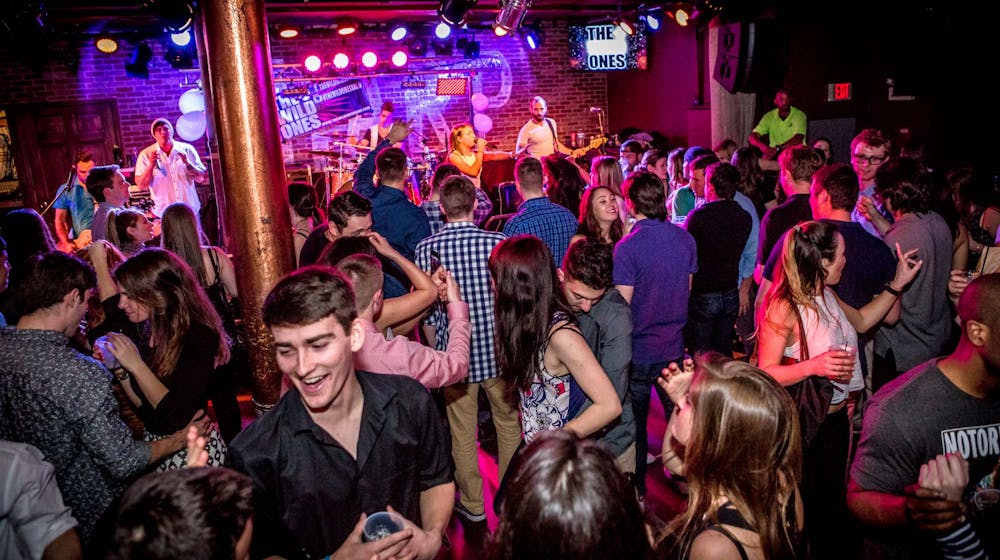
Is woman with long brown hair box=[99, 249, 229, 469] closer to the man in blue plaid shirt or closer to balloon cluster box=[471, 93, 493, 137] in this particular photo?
the man in blue plaid shirt

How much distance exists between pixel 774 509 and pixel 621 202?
120 inches

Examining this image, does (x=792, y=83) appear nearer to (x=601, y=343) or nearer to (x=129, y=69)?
(x=601, y=343)

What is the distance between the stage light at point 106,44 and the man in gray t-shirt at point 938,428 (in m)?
10.1

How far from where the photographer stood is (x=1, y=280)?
293cm

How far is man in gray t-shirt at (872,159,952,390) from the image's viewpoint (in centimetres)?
310

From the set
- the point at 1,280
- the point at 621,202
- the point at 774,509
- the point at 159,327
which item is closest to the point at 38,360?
the point at 159,327

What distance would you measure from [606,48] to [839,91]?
12.9 ft

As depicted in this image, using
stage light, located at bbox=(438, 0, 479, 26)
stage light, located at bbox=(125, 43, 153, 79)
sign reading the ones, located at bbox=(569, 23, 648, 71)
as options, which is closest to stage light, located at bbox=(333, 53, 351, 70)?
stage light, located at bbox=(125, 43, 153, 79)

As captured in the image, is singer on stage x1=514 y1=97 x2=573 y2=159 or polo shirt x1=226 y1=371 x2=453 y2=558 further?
singer on stage x1=514 y1=97 x2=573 y2=159

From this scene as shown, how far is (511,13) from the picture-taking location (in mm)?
7793

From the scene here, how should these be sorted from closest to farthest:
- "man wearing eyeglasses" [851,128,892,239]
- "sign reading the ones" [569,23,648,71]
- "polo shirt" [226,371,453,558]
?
"polo shirt" [226,371,453,558]
"man wearing eyeglasses" [851,128,892,239]
"sign reading the ones" [569,23,648,71]

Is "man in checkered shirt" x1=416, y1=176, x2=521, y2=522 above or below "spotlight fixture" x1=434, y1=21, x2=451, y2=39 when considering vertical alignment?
below

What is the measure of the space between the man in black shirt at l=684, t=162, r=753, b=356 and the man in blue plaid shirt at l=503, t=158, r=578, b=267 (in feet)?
2.54

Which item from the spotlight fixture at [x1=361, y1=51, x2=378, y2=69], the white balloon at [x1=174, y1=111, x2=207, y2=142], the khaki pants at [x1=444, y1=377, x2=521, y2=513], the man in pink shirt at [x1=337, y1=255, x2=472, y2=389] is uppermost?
the spotlight fixture at [x1=361, y1=51, x2=378, y2=69]
